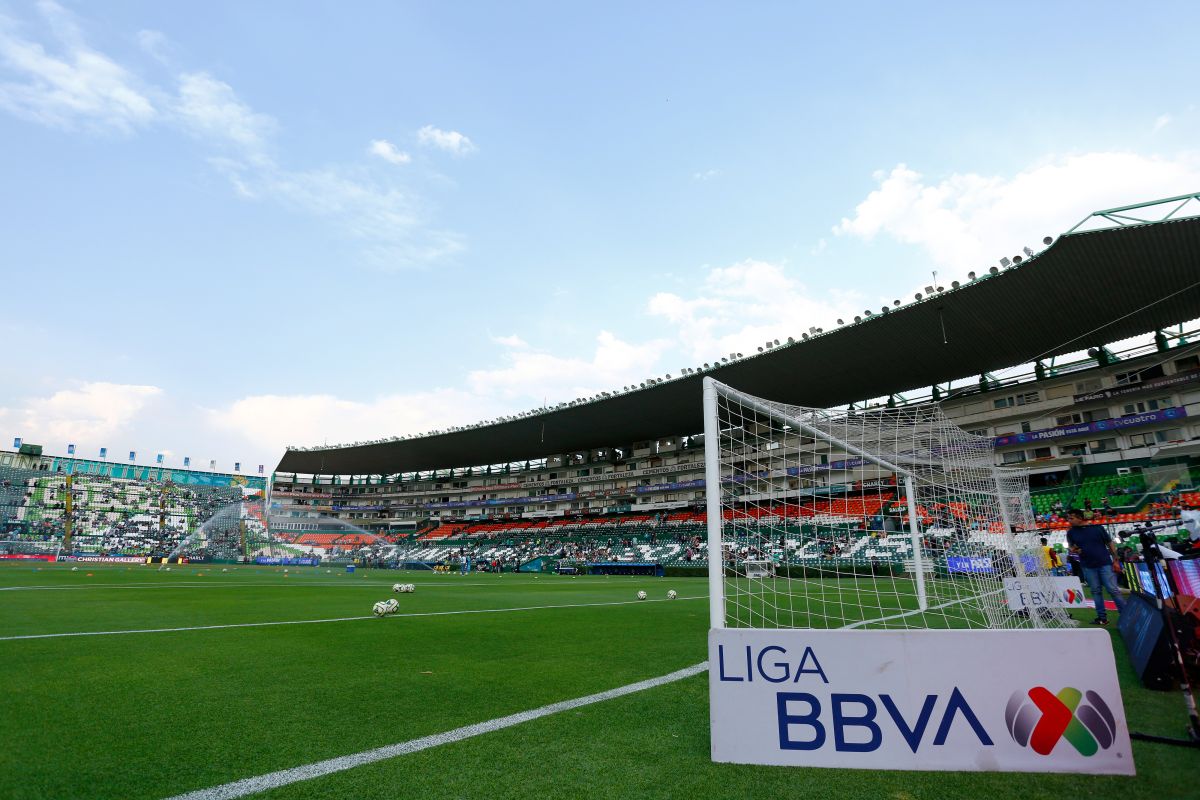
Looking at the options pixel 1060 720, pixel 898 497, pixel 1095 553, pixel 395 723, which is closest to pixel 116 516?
pixel 898 497

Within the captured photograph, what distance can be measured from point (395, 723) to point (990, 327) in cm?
3211

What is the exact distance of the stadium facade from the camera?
2283 cm

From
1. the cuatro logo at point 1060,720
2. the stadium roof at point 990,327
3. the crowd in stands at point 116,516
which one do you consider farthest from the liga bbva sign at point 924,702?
the crowd in stands at point 116,516

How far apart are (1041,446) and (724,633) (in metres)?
39.5

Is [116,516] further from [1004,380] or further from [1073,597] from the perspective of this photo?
[1004,380]

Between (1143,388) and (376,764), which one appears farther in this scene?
(1143,388)

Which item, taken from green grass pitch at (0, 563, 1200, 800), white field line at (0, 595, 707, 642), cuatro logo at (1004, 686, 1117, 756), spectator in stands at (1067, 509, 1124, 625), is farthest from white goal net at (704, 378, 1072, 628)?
white field line at (0, 595, 707, 642)

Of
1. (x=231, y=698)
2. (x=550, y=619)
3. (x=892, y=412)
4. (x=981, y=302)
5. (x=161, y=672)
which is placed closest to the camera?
(x=231, y=698)

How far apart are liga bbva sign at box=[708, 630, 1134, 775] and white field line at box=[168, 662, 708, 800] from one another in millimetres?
1269

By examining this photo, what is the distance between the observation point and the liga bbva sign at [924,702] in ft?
8.91

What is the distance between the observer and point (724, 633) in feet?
10.2

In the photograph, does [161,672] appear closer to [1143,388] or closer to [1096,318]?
[1096,318]

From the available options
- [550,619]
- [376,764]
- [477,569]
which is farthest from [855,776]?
[477,569]

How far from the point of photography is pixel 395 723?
132 inches
